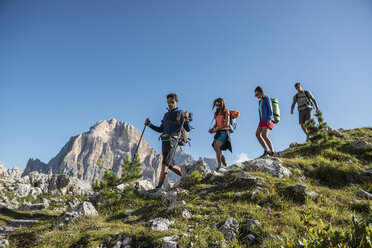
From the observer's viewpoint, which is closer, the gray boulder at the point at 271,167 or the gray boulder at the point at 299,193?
the gray boulder at the point at 299,193

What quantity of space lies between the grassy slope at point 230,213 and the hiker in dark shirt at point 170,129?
1.36m

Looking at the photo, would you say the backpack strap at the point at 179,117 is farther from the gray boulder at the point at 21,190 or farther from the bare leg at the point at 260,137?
the gray boulder at the point at 21,190

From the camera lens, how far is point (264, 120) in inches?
347

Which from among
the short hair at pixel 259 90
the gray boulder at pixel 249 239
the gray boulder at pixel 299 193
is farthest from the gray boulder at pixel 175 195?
the short hair at pixel 259 90

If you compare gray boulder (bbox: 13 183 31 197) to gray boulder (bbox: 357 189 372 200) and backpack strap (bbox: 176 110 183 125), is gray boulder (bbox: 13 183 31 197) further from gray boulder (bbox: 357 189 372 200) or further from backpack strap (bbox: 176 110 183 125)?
gray boulder (bbox: 357 189 372 200)

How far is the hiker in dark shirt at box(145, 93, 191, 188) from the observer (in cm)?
748

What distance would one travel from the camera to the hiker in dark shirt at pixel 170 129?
7484 mm

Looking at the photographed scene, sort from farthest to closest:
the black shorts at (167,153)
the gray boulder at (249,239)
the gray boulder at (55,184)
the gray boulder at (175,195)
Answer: the gray boulder at (55,184)
the black shorts at (167,153)
the gray boulder at (175,195)
the gray boulder at (249,239)

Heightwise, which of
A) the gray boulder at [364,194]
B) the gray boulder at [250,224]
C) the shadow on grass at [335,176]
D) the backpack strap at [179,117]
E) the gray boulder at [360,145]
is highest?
the backpack strap at [179,117]

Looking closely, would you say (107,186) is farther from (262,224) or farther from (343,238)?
(343,238)

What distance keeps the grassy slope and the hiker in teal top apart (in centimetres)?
189

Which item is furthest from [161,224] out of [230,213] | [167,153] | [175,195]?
[167,153]

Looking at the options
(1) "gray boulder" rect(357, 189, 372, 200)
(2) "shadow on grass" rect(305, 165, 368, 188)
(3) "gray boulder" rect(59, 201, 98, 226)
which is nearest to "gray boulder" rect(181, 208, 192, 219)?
(3) "gray boulder" rect(59, 201, 98, 226)

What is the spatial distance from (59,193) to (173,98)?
2797 cm
